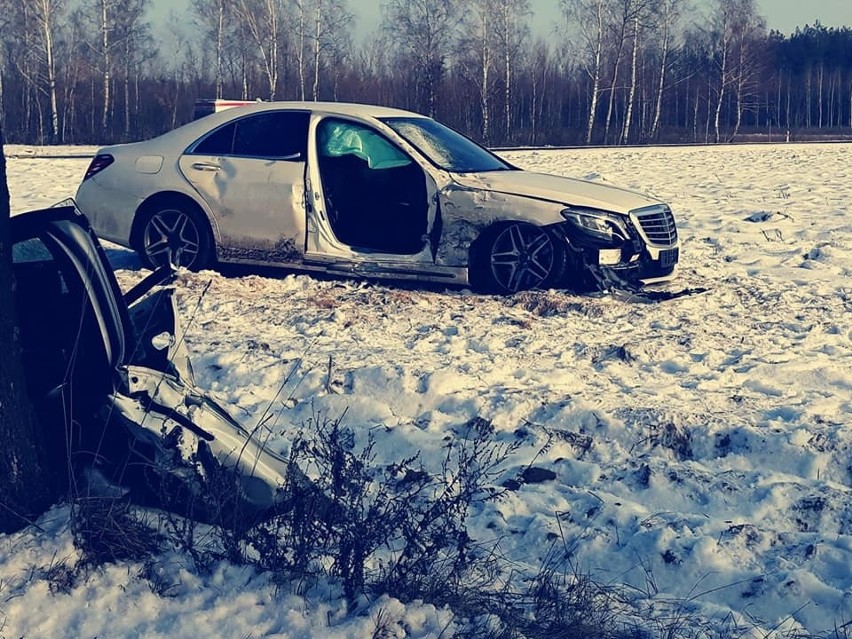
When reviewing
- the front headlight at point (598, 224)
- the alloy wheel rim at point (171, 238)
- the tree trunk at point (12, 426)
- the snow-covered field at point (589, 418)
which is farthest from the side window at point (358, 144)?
the tree trunk at point (12, 426)

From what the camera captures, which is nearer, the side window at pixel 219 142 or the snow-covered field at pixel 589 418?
the snow-covered field at pixel 589 418

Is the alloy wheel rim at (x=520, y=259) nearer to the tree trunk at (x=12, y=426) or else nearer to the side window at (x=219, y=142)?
the side window at (x=219, y=142)

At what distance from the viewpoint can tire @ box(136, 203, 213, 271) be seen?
30.0ft

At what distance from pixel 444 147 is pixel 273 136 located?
4.85 ft

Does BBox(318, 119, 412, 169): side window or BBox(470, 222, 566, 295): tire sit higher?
BBox(318, 119, 412, 169): side window

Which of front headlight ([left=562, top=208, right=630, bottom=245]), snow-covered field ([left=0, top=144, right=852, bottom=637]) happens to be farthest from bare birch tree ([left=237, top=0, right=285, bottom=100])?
front headlight ([left=562, top=208, right=630, bottom=245])

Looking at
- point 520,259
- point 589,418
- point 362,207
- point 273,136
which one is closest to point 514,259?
point 520,259

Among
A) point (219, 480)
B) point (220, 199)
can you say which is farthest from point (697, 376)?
point (220, 199)

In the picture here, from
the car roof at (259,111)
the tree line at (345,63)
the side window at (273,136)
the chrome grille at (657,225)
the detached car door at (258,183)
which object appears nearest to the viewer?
the chrome grille at (657,225)

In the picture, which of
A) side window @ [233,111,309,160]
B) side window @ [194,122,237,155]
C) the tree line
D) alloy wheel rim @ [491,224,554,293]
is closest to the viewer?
alloy wheel rim @ [491,224,554,293]

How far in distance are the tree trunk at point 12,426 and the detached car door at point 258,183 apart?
495 centimetres

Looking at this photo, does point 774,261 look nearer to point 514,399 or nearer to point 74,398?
point 514,399

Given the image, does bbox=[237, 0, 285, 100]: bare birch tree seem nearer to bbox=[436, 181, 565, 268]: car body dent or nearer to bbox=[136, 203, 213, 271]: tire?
bbox=[136, 203, 213, 271]: tire

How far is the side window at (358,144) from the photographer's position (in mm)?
9008
